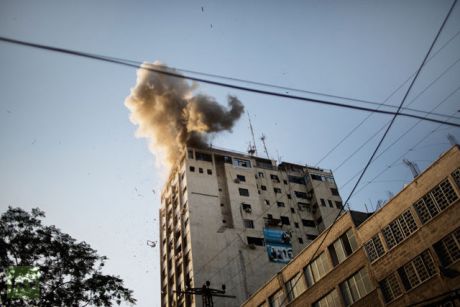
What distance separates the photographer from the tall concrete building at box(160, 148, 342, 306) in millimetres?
44188

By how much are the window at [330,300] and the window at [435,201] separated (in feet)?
22.9

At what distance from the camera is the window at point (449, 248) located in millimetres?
17359

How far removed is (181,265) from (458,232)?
35.3 m

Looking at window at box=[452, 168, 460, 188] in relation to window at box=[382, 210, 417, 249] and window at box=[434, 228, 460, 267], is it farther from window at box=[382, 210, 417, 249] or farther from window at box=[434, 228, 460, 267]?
window at box=[382, 210, 417, 249]

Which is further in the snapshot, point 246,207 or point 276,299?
point 246,207

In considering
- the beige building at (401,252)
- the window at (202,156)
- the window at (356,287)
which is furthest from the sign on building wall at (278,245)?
the window at (356,287)

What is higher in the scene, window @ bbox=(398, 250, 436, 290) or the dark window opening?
the dark window opening

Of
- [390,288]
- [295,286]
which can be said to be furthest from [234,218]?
[390,288]

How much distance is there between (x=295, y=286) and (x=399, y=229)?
9130 millimetres

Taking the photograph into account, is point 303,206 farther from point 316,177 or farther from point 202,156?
point 202,156

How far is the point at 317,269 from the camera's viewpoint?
24938 millimetres

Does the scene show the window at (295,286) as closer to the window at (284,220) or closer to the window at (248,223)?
the window at (248,223)

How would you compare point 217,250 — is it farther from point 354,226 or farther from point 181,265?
point 354,226

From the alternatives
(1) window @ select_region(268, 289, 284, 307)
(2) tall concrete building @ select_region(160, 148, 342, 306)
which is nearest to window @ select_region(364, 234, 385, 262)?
(1) window @ select_region(268, 289, 284, 307)
